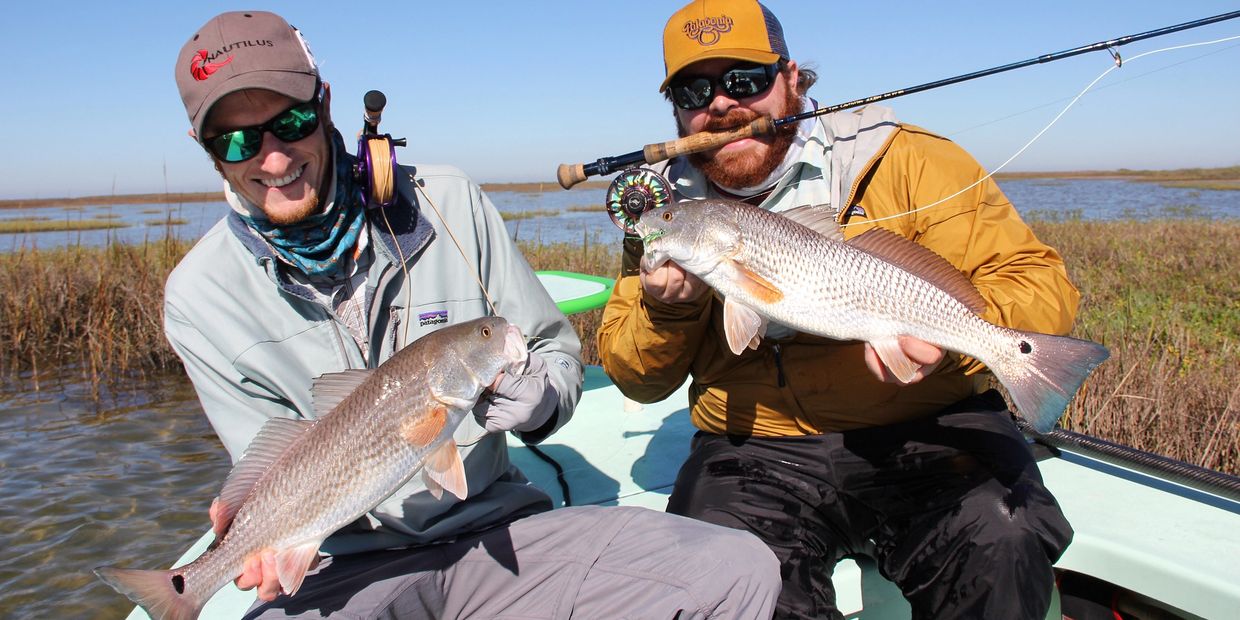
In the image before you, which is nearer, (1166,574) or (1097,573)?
(1166,574)

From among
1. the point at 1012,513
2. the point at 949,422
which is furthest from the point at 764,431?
the point at 1012,513

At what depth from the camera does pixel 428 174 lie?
11.8 feet

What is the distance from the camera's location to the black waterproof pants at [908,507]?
9.78ft

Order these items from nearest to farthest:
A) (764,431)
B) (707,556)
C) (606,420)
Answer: (707,556), (764,431), (606,420)

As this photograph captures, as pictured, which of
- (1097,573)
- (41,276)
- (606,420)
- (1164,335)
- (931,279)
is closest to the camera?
(931,279)

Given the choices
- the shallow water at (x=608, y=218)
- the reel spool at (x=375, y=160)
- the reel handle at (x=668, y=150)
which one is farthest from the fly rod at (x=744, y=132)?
the shallow water at (x=608, y=218)

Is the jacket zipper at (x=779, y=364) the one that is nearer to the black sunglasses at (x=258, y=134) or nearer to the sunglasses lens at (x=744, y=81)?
the sunglasses lens at (x=744, y=81)

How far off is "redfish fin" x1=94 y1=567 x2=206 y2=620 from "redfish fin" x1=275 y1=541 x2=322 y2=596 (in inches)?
11.0

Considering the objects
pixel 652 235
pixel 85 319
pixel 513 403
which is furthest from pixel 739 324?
pixel 85 319

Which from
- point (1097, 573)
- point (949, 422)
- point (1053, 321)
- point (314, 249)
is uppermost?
point (314, 249)

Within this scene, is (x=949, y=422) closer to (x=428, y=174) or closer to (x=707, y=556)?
(x=707, y=556)

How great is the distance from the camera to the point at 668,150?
372 centimetres

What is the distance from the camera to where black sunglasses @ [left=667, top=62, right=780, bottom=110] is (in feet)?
12.4

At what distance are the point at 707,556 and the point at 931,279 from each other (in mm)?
1346
